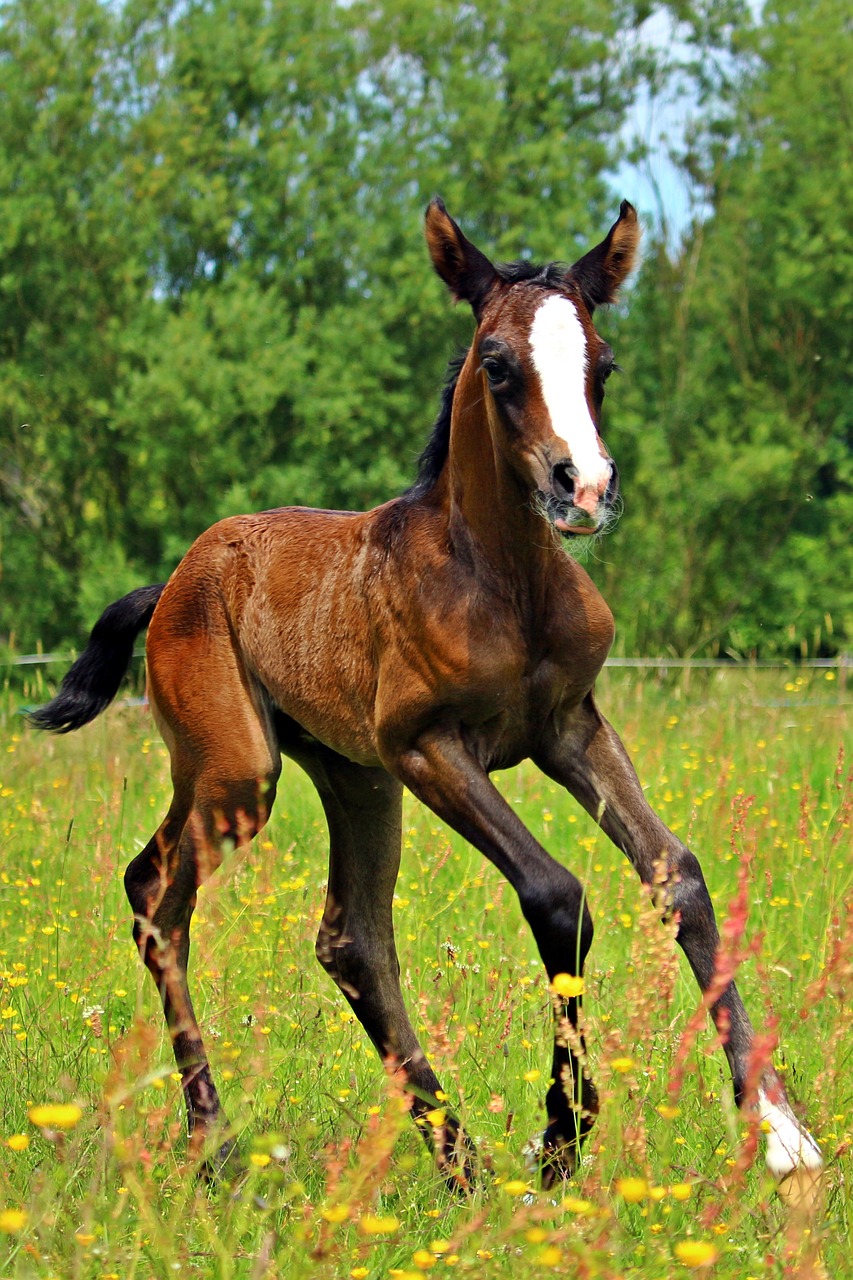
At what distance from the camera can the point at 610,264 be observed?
3.82 metres

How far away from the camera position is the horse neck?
3.65 meters

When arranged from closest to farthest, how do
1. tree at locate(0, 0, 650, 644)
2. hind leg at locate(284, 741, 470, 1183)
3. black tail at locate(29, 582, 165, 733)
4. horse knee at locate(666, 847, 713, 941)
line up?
horse knee at locate(666, 847, 713, 941) < hind leg at locate(284, 741, 470, 1183) < black tail at locate(29, 582, 165, 733) < tree at locate(0, 0, 650, 644)

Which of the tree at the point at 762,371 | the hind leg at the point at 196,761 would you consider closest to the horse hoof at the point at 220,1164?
the hind leg at the point at 196,761

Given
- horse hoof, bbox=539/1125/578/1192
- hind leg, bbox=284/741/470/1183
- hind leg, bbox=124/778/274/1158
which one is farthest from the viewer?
hind leg, bbox=284/741/470/1183

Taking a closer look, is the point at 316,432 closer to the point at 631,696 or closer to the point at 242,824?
the point at 631,696

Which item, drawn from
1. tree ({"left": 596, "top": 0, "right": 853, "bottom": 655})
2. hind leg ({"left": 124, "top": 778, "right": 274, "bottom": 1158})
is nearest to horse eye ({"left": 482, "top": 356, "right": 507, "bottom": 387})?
hind leg ({"left": 124, "top": 778, "right": 274, "bottom": 1158})

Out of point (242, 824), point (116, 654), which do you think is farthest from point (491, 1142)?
point (116, 654)

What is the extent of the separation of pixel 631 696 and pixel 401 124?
35.9ft

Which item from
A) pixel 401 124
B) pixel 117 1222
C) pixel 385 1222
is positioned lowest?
pixel 117 1222

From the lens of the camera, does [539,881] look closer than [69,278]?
Yes

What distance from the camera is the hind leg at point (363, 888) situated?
14.1 feet

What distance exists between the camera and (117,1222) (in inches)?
104

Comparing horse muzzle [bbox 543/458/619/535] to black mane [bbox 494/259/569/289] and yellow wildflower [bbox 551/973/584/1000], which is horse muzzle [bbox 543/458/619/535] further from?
yellow wildflower [bbox 551/973/584/1000]

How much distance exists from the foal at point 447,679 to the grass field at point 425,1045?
0.48ft
